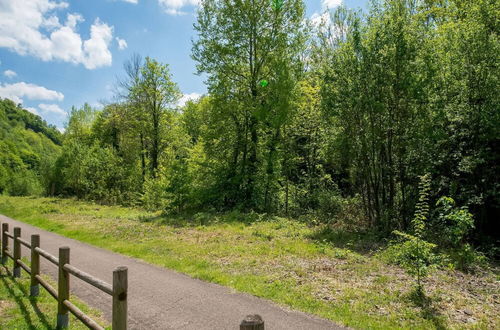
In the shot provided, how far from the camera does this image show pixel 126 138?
36938 mm

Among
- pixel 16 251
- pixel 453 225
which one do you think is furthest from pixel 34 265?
pixel 453 225

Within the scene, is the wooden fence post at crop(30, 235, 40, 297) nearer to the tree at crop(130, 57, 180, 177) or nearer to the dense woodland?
the dense woodland

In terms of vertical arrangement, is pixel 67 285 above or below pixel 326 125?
below

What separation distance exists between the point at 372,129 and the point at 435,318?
8154 mm

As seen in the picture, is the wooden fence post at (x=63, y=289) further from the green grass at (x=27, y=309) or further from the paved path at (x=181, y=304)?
the paved path at (x=181, y=304)

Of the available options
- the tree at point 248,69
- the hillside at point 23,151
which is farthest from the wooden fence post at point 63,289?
the hillside at point 23,151

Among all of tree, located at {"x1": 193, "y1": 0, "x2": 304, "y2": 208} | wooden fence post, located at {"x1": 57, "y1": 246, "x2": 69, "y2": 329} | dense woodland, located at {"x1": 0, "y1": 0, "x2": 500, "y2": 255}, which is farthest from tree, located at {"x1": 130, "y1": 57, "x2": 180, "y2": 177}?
wooden fence post, located at {"x1": 57, "y1": 246, "x2": 69, "y2": 329}

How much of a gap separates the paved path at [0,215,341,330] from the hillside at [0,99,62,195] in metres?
39.1

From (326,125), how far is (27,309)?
1242cm

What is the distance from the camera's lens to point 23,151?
235ft

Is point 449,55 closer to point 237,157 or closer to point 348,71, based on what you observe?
point 348,71

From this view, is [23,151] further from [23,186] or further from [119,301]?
[119,301]

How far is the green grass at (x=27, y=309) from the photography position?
18.5 ft

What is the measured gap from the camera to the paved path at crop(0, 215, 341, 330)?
546cm
